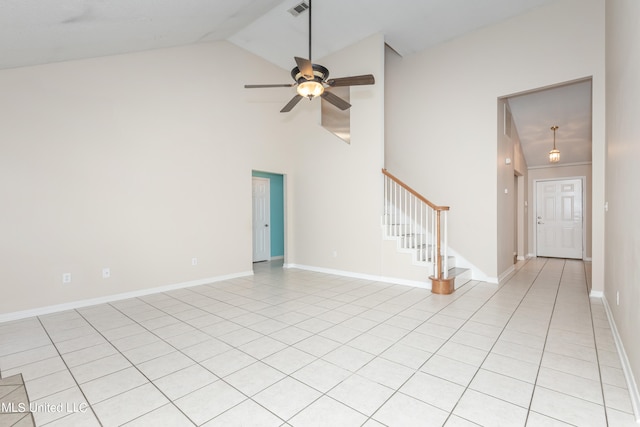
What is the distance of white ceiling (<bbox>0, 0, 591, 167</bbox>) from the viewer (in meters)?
2.81

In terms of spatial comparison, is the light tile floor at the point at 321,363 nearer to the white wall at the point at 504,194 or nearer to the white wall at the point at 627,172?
the white wall at the point at 627,172

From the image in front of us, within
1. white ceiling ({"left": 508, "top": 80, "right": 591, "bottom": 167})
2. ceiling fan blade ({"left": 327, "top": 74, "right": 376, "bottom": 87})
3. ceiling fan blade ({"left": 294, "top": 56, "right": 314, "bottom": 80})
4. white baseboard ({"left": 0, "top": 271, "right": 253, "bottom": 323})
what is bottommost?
white baseboard ({"left": 0, "top": 271, "right": 253, "bottom": 323})

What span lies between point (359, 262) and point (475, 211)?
215 cm

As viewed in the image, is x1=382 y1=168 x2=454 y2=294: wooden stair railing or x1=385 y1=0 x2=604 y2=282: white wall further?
x1=382 y1=168 x2=454 y2=294: wooden stair railing

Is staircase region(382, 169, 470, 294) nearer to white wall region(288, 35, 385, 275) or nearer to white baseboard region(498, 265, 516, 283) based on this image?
white wall region(288, 35, 385, 275)

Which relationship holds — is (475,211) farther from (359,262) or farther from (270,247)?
(270,247)

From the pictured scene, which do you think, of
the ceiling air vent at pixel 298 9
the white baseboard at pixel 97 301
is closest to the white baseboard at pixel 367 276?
the white baseboard at pixel 97 301

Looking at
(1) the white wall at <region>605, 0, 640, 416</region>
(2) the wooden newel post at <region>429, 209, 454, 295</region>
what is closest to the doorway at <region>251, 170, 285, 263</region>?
(2) the wooden newel post at <region>429, 209, 454, 295</region>

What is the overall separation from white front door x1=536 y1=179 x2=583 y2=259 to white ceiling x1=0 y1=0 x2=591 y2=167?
5.80 ft

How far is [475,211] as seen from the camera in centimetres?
→ 510

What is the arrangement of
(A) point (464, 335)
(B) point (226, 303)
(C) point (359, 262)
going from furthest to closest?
(C) point (359, 262)
(B) point (226, 303)
(A) point (464, 335)

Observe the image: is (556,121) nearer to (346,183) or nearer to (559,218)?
(559,218)

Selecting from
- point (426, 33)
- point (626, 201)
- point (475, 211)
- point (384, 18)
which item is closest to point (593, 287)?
point (475, 211)

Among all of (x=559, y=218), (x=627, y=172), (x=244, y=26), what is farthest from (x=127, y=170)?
(x=559, y=218)
